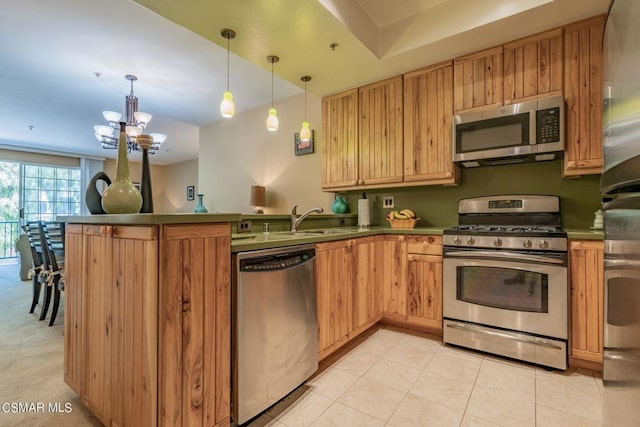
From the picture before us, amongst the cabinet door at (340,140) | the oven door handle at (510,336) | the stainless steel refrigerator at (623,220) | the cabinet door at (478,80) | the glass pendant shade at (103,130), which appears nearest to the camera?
the stainless steel refrigerator at (623,220)

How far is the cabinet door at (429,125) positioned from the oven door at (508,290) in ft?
2.59

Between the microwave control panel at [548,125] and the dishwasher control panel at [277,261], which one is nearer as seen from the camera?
the dishwasher control panel at [277,261]

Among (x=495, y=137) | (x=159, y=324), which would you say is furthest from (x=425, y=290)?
(x=159, y=324)

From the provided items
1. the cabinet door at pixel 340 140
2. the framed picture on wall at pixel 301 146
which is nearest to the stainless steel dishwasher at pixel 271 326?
the cabinet door at pixel 340 140

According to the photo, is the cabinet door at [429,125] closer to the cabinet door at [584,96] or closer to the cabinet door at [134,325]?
the cabinet door at [584,96]

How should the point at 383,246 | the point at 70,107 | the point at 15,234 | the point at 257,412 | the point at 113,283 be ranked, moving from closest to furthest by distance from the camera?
the point at 113,283
the point at 257,412
the point at 383,246
the point at 70,107
the point at 15,234

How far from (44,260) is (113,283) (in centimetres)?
261

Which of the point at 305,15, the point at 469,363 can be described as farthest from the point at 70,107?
the point at 469,363

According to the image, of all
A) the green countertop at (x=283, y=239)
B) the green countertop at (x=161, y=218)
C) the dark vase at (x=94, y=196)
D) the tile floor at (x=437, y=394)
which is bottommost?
the tile floor at (x=437, y=394)

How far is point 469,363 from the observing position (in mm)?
2084

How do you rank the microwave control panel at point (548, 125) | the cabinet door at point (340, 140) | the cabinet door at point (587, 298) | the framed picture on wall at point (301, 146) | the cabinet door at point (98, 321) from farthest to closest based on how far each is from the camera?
the framed picture on wall at point (301, 146)
the cabinet door at point (340, 140)
the microwave control panel at point (548, 125)
the cabinet door at point (587, 298)
the cabinet door at point (98, 321)

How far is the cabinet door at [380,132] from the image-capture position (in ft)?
9.50

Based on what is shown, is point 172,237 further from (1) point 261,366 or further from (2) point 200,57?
(2) point 200,57

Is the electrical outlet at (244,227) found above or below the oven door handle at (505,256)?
above
